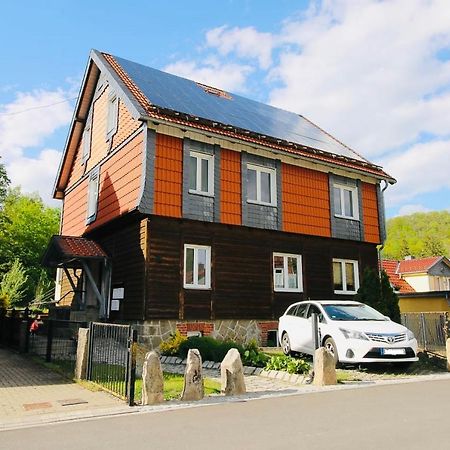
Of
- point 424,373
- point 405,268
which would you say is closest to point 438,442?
point 424,373

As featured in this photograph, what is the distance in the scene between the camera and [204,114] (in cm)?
1858

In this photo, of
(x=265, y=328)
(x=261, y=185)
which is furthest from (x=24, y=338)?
(x=261, y=185)

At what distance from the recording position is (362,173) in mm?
22141

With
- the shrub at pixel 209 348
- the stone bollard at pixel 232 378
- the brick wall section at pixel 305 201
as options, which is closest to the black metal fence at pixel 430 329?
the brick wall section at pixel 305 201

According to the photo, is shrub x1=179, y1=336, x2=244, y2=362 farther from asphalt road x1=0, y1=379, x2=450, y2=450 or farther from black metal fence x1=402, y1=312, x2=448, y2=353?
black metal fence x1=402, y1=312, x2=448, y2=353

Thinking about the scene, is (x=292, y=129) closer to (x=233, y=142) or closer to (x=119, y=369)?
Answer: (x=233, y=142)

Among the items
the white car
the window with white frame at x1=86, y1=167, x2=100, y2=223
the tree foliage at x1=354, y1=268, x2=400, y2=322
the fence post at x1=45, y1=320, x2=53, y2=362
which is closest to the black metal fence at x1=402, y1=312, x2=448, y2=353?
the tree foliage at x1=354, y1=268, x2=400, y2=322

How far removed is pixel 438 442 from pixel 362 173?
1770cm

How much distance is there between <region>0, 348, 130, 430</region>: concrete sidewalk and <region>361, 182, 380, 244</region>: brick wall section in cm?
1529

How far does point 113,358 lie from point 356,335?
18.5 ft

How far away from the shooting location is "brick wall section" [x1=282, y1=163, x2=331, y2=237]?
19.6 metres

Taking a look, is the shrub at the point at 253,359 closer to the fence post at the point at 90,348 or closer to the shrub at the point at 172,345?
the shrub at the point at 172,345

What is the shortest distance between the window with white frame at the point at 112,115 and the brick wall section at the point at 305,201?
716cm

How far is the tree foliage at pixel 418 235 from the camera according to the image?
252 ft
